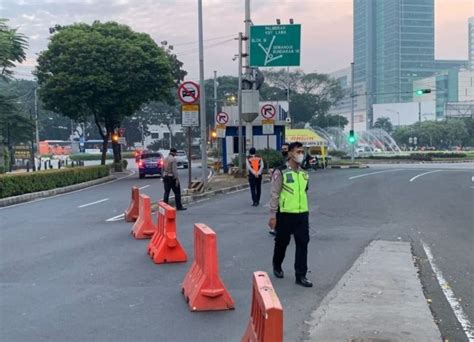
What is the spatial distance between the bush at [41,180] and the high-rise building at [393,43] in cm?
8117

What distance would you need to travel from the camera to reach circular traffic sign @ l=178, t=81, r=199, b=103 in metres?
19.2

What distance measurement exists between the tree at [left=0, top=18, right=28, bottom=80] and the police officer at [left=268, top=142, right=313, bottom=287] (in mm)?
23249

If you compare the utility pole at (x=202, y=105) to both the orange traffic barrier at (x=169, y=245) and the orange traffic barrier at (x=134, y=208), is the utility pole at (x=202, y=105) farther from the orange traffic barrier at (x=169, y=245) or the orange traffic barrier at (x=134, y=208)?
the orange traffic barrier at (x=169, y=245)

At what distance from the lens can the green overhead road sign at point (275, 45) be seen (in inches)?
1040

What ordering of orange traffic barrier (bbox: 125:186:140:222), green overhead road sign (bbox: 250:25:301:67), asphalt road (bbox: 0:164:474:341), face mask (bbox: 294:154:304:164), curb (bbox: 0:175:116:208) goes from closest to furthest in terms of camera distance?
asphalt road (bbox: 0:164:474:341) < face mask (bbox: 294:154:304:164) < orange traffic barrier (bbox: 125:186:140:222) < curb (bbox: 0:175:116:208) < green overhead road sign (bbox: 250:25:301:67)

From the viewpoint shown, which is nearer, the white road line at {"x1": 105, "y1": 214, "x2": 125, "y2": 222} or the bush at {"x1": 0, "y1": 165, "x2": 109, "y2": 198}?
the white road line at {"x1": 105, "y1": 214, "x2": 125, "y2": 222}

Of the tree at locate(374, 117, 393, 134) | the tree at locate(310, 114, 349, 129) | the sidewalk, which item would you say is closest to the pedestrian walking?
the sidewalk

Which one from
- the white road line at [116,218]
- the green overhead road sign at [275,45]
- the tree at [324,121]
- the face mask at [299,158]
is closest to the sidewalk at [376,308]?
the face mask at [299,158]

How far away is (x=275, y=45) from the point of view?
26594mm

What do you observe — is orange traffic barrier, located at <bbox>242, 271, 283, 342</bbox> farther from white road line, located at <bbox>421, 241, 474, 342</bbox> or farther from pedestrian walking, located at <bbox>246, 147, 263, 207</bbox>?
pedestrian walking, located at <bbox>246, 147, 263, 207</bbox>

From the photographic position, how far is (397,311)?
262 inches

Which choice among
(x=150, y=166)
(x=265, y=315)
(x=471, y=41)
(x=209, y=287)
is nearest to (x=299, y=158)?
(x=209, y=287)

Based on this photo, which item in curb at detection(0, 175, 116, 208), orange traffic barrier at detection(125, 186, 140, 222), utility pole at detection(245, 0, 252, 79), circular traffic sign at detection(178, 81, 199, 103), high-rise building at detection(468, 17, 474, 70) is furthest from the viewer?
high-rise building at detection(468, 17, 474, 70)

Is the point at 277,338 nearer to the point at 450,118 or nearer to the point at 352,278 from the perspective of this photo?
the point at 352,278
